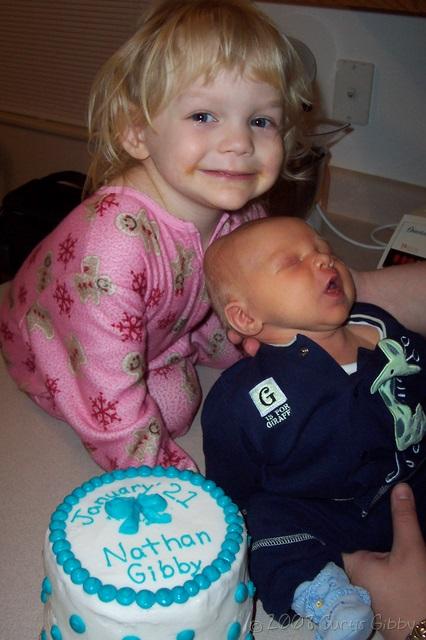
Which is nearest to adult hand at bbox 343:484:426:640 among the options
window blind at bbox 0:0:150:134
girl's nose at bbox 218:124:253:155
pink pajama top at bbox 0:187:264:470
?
pink pajama top at bbox 0:187:264:470

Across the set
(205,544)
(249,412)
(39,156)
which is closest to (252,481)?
(249,412)

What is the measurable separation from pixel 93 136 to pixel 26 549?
Answer: 0.55 meters

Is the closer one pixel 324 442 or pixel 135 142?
pixel 324 442

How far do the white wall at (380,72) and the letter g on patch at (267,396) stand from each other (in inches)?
33.6

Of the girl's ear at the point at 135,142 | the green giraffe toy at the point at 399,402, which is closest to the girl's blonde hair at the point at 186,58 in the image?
the girl's ear at the point at 135,142

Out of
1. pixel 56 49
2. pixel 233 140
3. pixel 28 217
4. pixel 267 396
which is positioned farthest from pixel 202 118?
pixel 56 49

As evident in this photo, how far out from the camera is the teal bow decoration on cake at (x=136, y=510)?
0.53 m

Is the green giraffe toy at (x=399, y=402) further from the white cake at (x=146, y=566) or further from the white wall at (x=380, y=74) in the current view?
the white wall at (x=380, y=74)

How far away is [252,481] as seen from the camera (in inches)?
29.6

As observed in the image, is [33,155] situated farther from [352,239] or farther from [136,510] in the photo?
[136,510]

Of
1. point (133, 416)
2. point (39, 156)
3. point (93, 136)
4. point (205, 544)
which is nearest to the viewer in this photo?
point (205, 544)

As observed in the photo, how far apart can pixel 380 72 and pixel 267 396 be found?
0.91 m

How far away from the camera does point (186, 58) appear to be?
754 millimetres

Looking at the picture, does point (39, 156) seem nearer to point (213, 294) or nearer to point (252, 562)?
point (213, 294)
